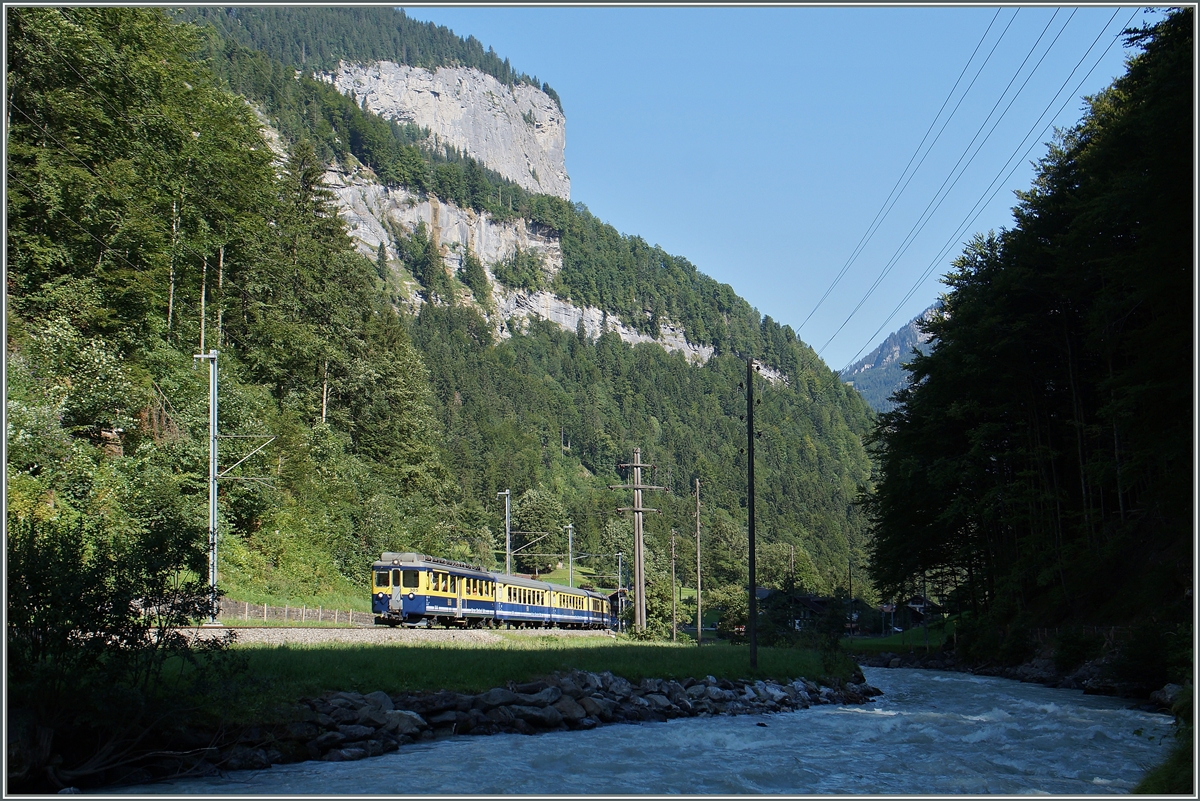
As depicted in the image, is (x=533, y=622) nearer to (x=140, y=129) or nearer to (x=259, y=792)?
(x=140, y=129)

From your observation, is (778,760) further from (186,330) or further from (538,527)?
(538,527)

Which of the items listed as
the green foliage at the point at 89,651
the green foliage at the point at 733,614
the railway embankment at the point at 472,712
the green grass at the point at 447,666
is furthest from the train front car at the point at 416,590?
the green foliage at the point at 733,614

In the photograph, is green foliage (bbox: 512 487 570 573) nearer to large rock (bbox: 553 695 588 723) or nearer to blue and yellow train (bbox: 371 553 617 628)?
blue and yellow train (bbox: 371 553 617 628)

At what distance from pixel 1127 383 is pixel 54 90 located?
3450 cm

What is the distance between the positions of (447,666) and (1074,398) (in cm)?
2724

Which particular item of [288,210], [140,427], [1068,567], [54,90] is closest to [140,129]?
[54,90]

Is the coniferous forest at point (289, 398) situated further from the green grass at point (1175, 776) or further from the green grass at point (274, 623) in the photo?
Result: the green grass at point (1175, 776)

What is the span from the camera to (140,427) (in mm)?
31062

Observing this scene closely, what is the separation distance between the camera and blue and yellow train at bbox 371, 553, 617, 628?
3234 cm

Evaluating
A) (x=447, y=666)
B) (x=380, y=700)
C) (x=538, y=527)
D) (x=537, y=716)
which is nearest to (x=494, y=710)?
(x=537, y=716)

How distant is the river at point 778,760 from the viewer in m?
11.4

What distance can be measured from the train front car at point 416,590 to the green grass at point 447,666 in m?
7.12

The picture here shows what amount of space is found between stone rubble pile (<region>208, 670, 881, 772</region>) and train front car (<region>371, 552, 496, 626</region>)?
1447cm

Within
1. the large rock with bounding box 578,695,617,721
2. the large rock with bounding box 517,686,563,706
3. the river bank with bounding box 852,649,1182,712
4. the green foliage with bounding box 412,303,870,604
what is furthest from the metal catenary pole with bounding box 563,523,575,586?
the large rock with bounding box 517,686,563,706
